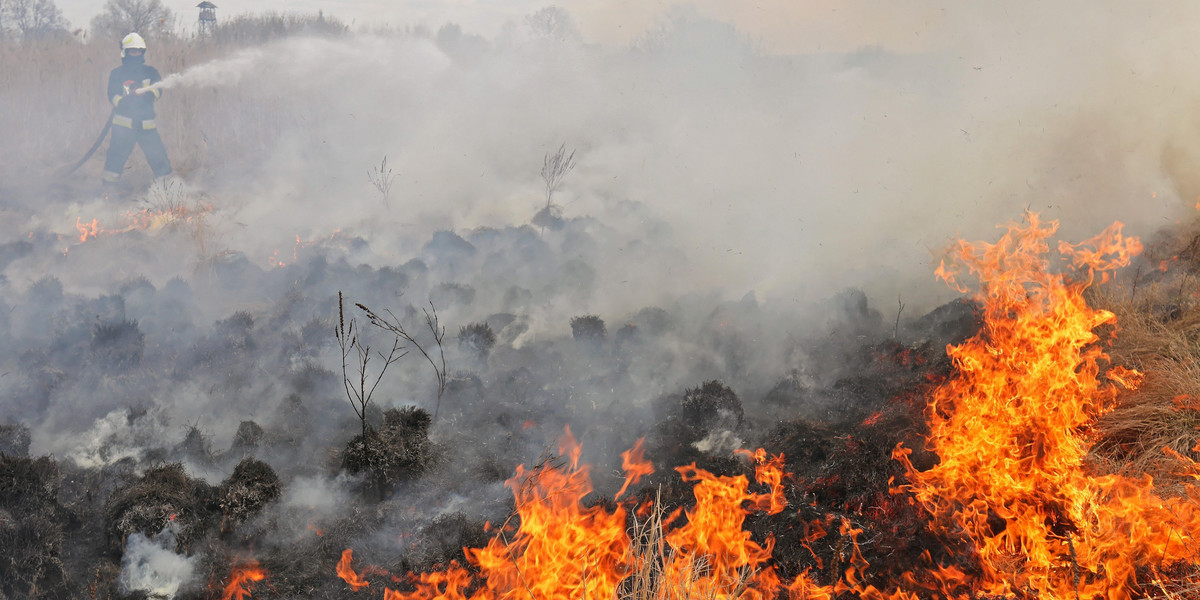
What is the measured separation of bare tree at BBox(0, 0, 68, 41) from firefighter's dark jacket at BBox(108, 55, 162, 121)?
8323mm

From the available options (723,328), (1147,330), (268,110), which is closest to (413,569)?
(723,328)

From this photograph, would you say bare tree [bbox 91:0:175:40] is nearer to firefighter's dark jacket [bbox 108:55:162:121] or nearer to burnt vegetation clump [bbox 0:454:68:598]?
firefighter's dark jacket [bbox 108:55:162:121]

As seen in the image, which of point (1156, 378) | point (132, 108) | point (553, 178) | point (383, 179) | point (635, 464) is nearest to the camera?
point (1156, 378)

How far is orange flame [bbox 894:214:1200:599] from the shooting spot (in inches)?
194

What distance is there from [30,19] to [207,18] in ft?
15.7

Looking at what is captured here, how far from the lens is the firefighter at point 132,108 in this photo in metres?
12.3

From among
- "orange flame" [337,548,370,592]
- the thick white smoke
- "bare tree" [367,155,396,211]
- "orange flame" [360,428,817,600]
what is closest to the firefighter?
"bare tree" [367,155,396,211]

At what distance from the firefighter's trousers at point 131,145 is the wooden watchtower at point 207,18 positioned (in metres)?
7.06

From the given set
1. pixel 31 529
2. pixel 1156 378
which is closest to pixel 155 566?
pixel 31 529

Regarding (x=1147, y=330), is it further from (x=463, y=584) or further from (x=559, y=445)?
(x=463, y=584)

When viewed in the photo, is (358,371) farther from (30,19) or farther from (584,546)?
(30,19)

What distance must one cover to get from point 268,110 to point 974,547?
17.6 metres

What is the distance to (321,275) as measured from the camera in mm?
9781

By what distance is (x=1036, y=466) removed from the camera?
19.4 ft
